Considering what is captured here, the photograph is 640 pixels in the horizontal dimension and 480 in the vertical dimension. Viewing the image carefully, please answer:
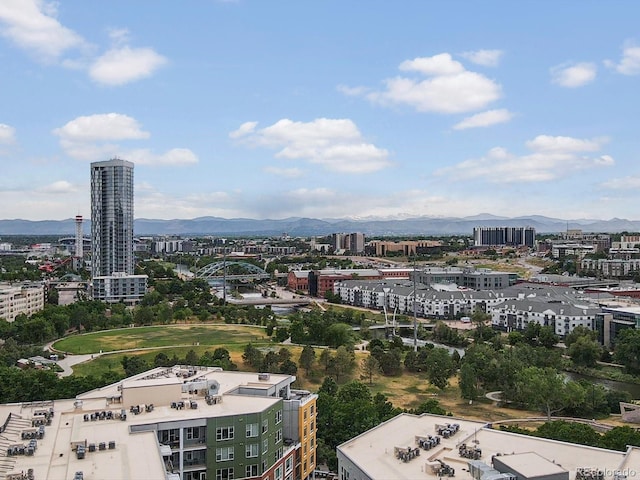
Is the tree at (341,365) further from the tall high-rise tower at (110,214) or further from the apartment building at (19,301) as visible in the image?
the tall high-rise tower at (110,214)

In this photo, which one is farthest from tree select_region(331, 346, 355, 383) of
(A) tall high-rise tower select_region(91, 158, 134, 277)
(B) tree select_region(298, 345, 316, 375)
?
(A) tall high-rise tower select_region(91, 158, 134, 277)

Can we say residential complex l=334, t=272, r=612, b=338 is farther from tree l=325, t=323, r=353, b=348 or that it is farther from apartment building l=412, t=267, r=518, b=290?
tree l=325, t=323, r=353, b=348

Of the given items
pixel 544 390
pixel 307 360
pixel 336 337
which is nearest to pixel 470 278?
pixel 336 337

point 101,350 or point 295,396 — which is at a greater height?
point 295,396

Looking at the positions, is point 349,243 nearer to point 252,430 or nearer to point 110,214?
point 110,214

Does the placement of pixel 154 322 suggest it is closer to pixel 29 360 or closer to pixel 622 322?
pixel 29 360

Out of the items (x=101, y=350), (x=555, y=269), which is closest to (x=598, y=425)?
(x=101, y=350)
